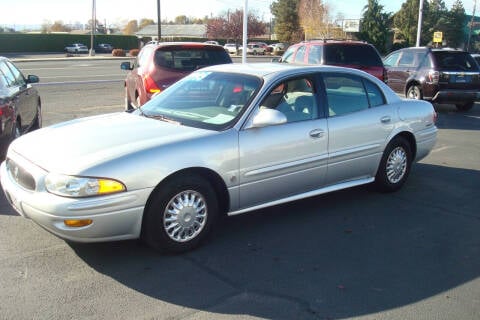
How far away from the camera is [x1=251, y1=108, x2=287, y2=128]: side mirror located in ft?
15.0

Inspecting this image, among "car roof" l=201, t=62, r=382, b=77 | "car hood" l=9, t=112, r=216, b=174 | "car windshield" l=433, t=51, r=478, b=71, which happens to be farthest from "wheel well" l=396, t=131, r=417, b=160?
"car windshield" l=433, t=51, r=478, b=71

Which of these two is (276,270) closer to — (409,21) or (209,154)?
(209,154)

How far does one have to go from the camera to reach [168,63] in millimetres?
9359

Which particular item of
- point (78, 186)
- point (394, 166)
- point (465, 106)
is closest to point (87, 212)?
point (78, 186)

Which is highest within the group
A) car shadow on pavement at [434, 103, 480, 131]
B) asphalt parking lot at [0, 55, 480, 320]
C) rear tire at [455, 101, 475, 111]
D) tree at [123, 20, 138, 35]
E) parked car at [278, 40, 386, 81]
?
tree at [123, 20, 138, 35]

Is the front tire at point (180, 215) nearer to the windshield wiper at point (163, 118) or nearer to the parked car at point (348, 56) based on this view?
the windshield wiper at point (163, 118)

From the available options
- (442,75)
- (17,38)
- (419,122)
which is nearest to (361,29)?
(17,38)

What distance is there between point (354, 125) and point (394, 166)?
960mm

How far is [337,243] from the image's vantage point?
4.63m

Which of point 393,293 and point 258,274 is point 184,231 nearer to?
point 258,274

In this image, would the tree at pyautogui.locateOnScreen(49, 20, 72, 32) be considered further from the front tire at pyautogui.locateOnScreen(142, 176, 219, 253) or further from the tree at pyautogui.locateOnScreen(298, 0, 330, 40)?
the front tire at pyautogui.locateOnScreen(142, 176, 219, 253)

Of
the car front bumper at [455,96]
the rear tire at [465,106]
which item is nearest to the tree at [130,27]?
the rear tire at [465,106]

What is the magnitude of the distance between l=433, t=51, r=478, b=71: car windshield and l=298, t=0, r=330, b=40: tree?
56048mm

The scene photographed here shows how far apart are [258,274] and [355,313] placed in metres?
0.84
